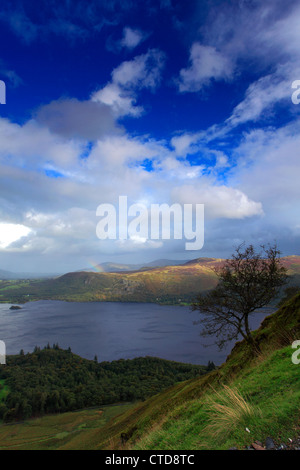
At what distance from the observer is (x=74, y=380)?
122000 millimetres

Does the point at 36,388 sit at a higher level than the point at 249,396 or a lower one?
lower

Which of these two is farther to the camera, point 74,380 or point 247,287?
point 74,380

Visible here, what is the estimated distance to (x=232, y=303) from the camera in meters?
20.8

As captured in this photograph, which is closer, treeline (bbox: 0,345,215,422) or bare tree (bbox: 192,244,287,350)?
bare tree (bbox: 192,244,287,350)

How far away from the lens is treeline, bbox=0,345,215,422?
100438mm

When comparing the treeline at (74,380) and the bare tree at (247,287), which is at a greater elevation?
the bare tree at (247,287)

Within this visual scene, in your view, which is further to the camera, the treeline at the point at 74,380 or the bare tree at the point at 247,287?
the treeline at the point at 74,380

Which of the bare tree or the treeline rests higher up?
the bare tree

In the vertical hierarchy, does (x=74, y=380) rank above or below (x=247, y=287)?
below

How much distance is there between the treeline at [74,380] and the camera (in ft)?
330

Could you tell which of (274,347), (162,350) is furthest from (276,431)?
(162,350)
